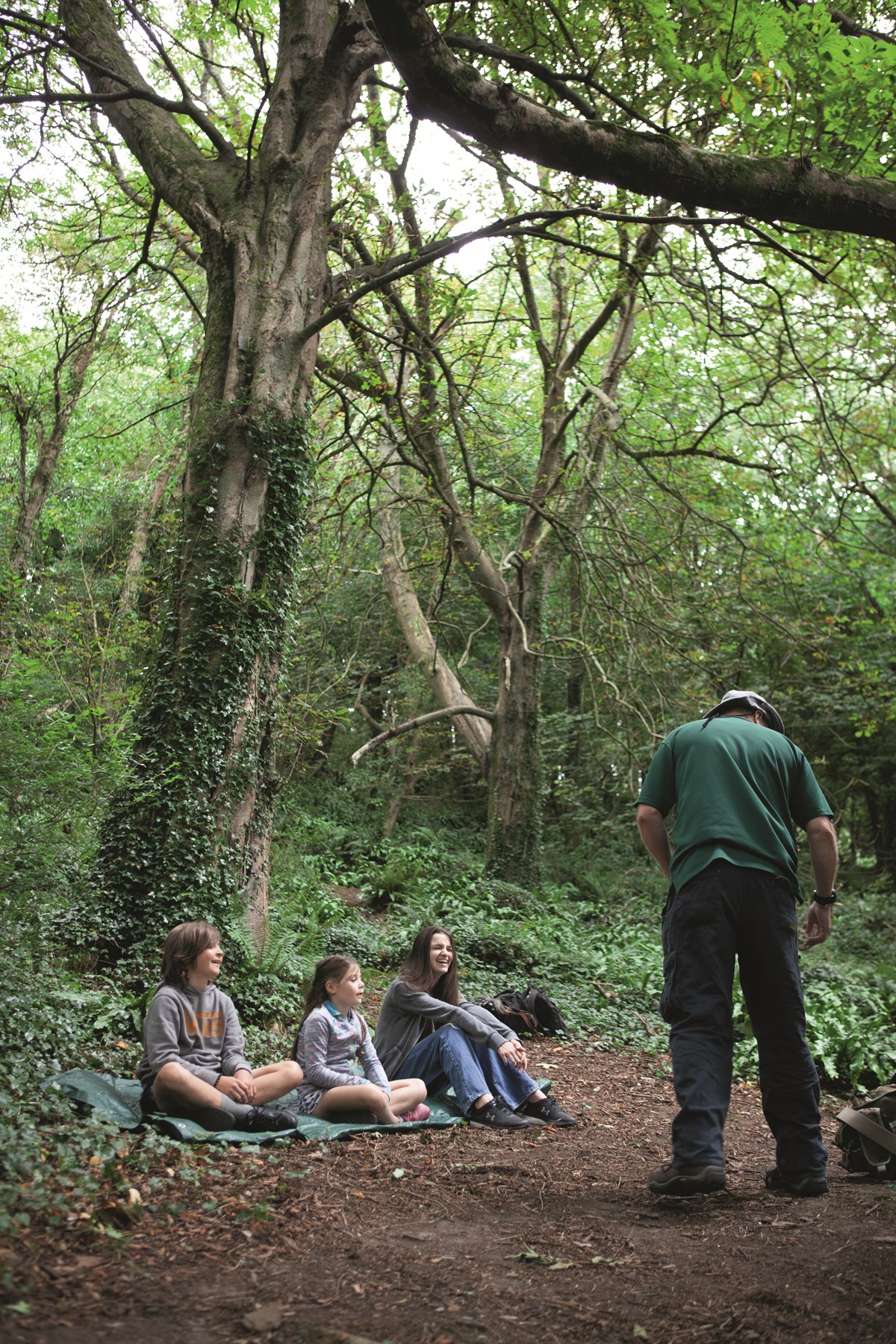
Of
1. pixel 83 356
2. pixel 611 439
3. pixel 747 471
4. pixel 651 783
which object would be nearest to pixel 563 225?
pixel 611 439

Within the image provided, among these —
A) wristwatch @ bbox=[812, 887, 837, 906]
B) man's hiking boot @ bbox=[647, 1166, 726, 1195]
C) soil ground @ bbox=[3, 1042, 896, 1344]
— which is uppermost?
wristwatch @ bbox=[812, 887, 837, 906]

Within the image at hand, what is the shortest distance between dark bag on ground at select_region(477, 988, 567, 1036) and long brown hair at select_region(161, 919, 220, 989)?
→ 307 cm

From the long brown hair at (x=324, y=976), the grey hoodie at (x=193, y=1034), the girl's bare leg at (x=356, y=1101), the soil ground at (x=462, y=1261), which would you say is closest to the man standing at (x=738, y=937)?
the soil ground at (x=462, y=1261)

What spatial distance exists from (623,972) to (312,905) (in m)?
3.33

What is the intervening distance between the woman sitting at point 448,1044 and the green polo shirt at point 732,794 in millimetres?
1836

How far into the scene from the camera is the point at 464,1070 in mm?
5277

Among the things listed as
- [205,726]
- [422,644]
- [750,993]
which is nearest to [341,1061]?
[750,993]

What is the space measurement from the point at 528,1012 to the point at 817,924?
391cm

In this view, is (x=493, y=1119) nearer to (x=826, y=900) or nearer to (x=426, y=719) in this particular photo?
(x=826, y=900)

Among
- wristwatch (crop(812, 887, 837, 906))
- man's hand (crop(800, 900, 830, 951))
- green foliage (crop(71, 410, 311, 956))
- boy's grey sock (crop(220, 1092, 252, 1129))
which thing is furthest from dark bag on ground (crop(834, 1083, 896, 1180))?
green foliage (crop(71, 410, 311, 956))

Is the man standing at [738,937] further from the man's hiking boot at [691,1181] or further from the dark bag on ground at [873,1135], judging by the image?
the dark bag on ground at [873,1135]

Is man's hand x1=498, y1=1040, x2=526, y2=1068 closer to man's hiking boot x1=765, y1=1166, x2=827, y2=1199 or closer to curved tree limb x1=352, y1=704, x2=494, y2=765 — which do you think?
man's hiking boot x1=765, y1=1166, x2=827, y2=1199

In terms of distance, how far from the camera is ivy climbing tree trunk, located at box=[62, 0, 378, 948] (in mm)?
6512

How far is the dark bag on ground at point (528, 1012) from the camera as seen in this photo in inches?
288
